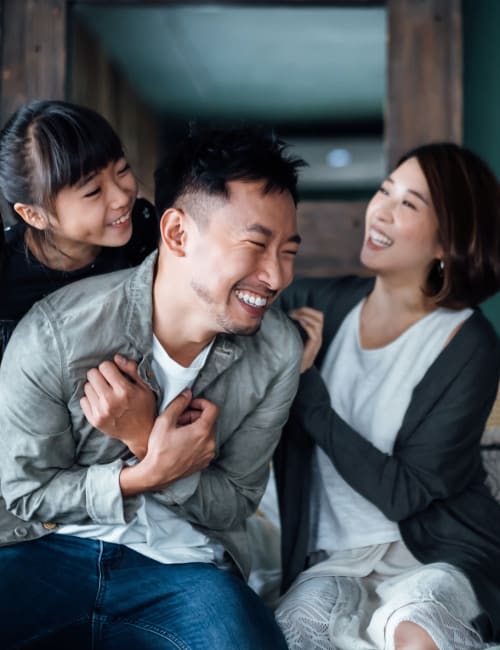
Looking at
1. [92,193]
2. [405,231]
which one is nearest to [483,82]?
[405,231]

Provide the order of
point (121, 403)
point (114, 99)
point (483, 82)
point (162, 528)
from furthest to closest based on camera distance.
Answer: point (114, 99) → point (483, 82) → point (162, 528) → point (121, 403)

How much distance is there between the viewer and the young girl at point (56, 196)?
1.46 m

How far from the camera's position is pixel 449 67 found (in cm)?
295

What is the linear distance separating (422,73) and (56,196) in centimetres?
190

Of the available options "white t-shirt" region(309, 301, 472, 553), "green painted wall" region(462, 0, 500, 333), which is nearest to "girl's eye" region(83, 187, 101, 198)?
"white t-shirt" region(309, 301, 472, 553)

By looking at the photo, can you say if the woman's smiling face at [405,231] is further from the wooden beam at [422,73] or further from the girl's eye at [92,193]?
the wooden beam at [422,73]

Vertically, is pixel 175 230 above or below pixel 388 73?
below

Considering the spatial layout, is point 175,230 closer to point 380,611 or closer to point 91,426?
point 91,426

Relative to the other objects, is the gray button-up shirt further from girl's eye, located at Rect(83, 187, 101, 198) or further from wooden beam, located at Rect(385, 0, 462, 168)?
wooden beam, located at Rect(385, 0, 462, 168)

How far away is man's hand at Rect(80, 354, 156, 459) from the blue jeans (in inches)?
8.1

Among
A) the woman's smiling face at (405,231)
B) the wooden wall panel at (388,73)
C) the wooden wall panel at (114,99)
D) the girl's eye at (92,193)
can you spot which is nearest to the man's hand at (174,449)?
the girl's eye at (92,193)

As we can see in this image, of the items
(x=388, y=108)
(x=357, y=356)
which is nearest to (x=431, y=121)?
(x=388, y=108)

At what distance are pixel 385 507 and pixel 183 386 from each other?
18.6 inches

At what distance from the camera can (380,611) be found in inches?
56.0
